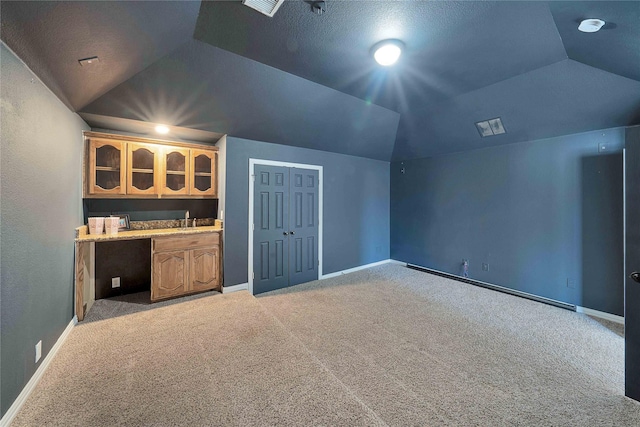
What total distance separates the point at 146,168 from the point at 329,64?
2.74 meters

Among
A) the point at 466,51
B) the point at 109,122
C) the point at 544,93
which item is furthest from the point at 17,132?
the point at 544,93

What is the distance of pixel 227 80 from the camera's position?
268 centimetres

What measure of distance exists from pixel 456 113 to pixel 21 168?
4683 mm

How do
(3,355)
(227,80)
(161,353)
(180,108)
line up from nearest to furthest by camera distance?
(3,355) < (161,353) < (227,80) < (180,108)

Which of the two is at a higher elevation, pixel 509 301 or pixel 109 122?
pixel 109 122

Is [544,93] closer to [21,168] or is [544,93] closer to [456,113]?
[456,113]

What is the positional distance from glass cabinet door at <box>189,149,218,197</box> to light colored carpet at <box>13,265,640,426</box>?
5.21 feet

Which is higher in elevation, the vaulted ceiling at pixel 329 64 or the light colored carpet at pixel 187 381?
the vaulted ceiling at pixel 329 64

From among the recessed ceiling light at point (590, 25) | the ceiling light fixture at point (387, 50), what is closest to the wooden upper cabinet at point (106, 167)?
the ceiling light fixture at point (387, 50)

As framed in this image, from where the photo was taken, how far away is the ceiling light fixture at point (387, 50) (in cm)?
222

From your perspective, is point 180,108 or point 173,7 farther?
point 180,108

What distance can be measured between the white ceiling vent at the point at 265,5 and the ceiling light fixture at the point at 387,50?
3.20 ft

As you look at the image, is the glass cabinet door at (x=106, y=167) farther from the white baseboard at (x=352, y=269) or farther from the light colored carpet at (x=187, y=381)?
the white baseboard at (x=352, y=269)

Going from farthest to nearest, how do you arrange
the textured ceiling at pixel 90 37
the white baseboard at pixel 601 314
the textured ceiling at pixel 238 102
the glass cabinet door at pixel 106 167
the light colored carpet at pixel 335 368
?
1. the glass cabinet door at pixel 106 167
2. the white baseboard at pixel 601 314
3. the textured ceiling at pixel 238 102
4. the light colored carpet at pixel 335 368
5. the textured ceiling at pixel 90 37
